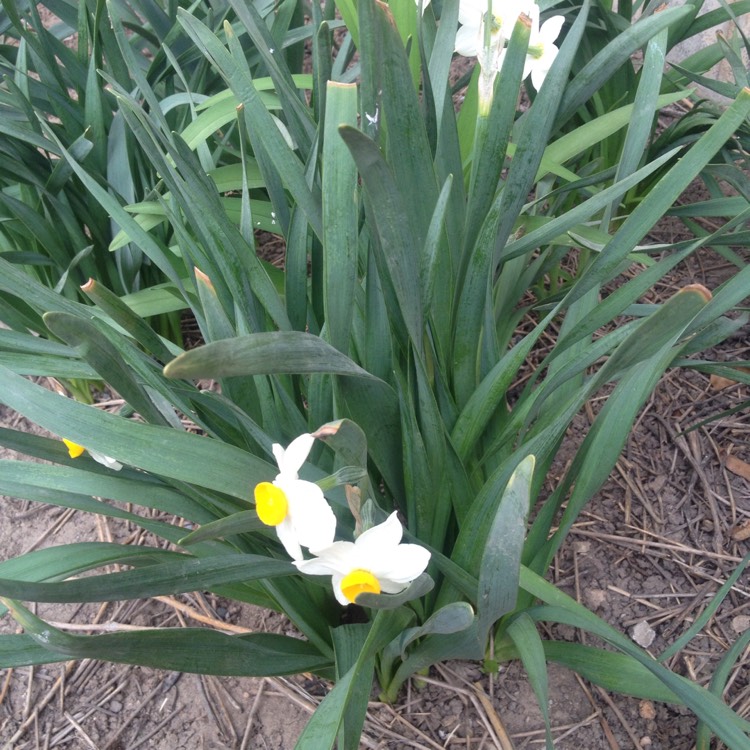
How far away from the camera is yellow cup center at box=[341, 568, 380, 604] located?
57 cm

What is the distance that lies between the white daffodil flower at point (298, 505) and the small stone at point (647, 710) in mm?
637

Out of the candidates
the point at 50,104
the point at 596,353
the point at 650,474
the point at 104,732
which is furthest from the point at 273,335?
the point at 50,104

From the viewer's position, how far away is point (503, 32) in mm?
816

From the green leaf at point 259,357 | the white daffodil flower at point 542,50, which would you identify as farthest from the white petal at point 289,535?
the white daffodil flower at point 542,50

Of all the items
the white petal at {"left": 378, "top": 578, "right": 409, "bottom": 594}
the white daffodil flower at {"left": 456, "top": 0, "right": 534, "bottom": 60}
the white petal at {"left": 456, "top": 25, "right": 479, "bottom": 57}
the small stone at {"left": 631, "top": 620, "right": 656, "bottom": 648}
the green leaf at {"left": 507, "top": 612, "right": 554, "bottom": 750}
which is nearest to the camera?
the white petal at {"left": 378, "top": 578, "right": 409, "bottom": 594}

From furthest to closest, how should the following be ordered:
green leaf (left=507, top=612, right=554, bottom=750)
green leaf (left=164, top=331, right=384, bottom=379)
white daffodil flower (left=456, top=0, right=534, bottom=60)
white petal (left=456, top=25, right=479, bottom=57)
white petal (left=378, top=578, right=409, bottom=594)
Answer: white petal (left=456, top=25, right=479, bottom=57)
white daffodil flower (left=456, top=0, right=534, bottom=60)
green leaf (left=507, top=612, right=554, bottom=750)
white petal (left=378, top=578, right=409, bottom=594)
green leaf (left=164, top=331, right=384, bottom=379)

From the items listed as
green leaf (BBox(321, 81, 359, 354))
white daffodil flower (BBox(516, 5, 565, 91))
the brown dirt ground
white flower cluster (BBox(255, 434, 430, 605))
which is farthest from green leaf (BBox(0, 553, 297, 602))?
white daffodil flower (BBox(516, 5, 565, 91))

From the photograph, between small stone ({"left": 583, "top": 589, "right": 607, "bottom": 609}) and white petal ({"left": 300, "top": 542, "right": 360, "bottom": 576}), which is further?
small stone ({"left": 583, "top": 589, "right": 607, "bottom": 609})

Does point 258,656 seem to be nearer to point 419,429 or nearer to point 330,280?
point 419,429

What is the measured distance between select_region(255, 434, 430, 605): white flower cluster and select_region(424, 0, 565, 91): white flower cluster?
485 millimetres

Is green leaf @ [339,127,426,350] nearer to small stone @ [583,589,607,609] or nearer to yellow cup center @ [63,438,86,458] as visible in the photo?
yellow cup center @ [63,438,86,458]

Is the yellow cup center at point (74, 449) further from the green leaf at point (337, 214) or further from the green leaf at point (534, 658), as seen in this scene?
the green leaf at point (534, 658)

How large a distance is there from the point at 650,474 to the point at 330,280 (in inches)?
30.3

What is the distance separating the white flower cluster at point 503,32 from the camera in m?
0.80
